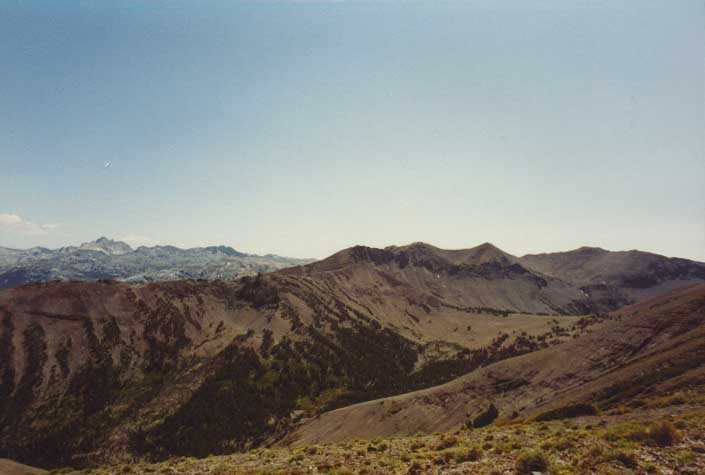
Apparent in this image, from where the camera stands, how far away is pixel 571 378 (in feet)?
181

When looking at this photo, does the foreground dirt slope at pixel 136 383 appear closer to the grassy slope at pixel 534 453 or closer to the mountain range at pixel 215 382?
the mountain range at pixel 215 382

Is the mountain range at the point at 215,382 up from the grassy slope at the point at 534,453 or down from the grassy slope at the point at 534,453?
down

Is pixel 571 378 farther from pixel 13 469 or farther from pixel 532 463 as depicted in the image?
pixel 13 469

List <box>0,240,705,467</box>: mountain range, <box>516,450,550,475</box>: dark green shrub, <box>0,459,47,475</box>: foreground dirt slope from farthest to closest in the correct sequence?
<box>0,240,705,467</box>: mountain range
<box>0,459,47,475</box>: foreground dirt slope
<box>516,450,550,475</box>: dark green shrub

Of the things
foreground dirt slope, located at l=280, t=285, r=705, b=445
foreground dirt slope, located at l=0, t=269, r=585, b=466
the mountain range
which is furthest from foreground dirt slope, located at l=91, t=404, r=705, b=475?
foreground dirt slope, located at l=0, t=269, r=585, b=466

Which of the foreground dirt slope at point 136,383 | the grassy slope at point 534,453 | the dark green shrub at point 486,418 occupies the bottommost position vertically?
the foreground dirt slope at point 136,383

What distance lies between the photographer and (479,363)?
193 m

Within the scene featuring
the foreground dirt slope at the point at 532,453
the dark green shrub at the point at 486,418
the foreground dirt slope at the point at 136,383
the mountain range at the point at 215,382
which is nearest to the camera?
the foreground dirt slope at the point at 532,453

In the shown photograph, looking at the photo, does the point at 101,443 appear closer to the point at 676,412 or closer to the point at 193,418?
the point at 193,418

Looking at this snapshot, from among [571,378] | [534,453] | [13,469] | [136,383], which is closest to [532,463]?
[534,453]

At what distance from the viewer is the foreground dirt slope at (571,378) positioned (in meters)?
40.4

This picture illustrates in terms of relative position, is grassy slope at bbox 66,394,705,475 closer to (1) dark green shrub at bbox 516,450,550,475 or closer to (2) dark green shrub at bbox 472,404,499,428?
(1) dark green shrub at bbox 516,450,550,475

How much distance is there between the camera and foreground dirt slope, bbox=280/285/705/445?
40438mm

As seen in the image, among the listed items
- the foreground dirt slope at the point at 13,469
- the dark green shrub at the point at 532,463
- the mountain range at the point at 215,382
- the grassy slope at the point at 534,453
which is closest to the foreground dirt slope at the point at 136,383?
the mountain range at the point at 215,382
